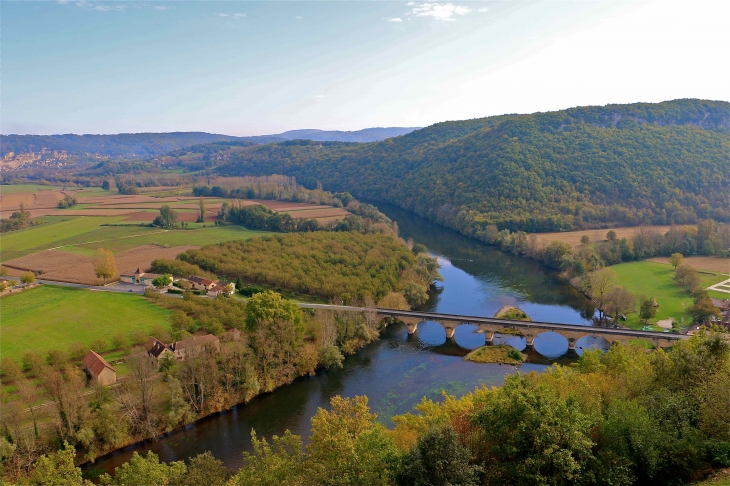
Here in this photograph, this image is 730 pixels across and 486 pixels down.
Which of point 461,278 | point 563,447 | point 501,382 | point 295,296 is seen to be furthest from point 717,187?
point 563,447

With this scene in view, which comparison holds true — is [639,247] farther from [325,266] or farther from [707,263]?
[325,266]

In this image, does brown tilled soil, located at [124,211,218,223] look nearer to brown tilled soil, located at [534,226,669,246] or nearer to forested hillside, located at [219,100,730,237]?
forested hillside, located at [219,100,730,237]

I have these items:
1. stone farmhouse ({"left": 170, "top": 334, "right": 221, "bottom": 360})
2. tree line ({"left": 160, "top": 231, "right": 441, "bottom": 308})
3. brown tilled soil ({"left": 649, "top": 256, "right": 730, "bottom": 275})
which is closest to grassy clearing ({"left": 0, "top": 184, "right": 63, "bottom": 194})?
tree line ({"left": 160, "top": 231, "right": 441, "bottom": 308})

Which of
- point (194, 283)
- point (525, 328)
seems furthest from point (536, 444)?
point (194, 283)

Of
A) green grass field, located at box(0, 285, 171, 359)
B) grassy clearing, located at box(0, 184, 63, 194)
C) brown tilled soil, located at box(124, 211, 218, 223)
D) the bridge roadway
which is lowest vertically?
the bridge roadway

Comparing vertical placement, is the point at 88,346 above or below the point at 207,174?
below

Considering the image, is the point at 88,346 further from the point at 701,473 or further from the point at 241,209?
the point at 241,209

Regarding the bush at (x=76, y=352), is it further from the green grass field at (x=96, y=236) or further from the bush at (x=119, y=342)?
the green grass field at (x=96, y=236)
